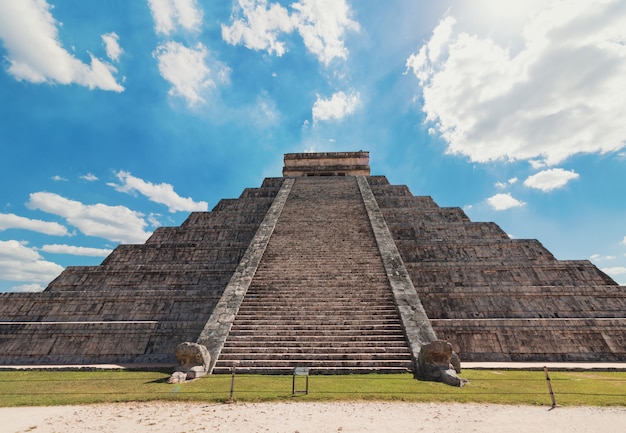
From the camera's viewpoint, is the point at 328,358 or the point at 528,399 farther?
the point at 328,358

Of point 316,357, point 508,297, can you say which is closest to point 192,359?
point 316,357

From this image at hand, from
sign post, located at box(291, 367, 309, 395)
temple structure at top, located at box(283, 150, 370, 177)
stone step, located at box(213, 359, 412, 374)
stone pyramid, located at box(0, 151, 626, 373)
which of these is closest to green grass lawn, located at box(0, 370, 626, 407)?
sign post, located at box(291, 367, 309, 395)

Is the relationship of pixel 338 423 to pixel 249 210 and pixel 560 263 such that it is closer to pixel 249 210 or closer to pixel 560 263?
pixel 560 263

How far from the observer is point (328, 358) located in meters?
8.10

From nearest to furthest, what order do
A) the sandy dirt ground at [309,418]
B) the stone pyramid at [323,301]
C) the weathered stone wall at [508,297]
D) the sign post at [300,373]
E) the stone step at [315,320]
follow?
the sandy dirt ground at [309,418]
the sign post at [300,373]
the stone pyramid at [323,301]
the stone step at [315,320]
the weathered stone wall at [508,297]

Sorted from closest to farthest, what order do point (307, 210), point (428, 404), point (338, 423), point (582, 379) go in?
point (338, 423) < point (428, 404) < point (582, 379) < point (307, 210)

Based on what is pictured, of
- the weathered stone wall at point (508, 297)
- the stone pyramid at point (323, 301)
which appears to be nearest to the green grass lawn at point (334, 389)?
the stone pyramid at point (323, 301)

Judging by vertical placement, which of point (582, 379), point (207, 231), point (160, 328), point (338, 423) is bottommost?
point (338, 423)

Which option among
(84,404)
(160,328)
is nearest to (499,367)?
(84,404)

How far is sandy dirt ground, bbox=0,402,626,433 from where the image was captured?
4648 mm

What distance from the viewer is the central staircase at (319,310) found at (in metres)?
8.07

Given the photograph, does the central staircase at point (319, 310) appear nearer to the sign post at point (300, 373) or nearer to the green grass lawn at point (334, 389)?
the green grass lawn at point (334, 389)

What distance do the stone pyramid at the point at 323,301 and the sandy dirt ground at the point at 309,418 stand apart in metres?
2.38

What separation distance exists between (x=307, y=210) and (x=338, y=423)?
47.0 ft
